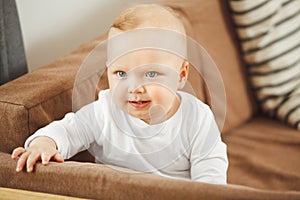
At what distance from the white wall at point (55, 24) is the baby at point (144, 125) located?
0.89 meters

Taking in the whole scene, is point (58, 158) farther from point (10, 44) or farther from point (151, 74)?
point (10, 44)

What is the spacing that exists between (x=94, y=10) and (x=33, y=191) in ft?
3.83

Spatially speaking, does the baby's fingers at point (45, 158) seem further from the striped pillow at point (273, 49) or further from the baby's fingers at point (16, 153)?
the striped pillow at point (273, 49)

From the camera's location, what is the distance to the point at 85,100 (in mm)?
1518

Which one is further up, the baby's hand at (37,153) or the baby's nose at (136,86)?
the baby's nose at (136,86)

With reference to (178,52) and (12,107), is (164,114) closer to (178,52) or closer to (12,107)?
(178,52)

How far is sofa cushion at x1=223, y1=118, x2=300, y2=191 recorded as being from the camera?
172 cm

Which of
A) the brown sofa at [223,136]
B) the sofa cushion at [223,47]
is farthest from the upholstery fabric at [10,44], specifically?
the sofa cushion at [223,47]

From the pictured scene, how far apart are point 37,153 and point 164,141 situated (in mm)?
265

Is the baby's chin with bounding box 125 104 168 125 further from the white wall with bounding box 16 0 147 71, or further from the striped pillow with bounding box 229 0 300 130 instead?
the white wall with bounding box 16 0 147 71

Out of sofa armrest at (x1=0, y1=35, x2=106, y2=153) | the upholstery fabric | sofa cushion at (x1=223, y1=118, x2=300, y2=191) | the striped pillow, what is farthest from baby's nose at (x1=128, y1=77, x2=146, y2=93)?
the striped pillow

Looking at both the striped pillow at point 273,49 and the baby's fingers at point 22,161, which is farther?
the striped pillow at point 273,49

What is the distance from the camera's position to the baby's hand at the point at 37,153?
1.33 m

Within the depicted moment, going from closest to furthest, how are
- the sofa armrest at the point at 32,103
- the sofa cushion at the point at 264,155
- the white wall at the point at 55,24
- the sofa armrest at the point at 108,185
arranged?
the sofa armrest at the point at 108,185 → the sofa armrest at the point at 32,103 → the sofa cushion at the point at 264,155 → the white wall at the point at 55,24
